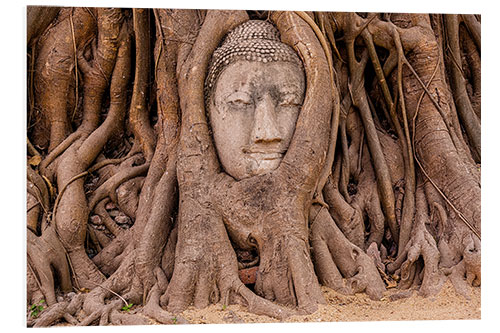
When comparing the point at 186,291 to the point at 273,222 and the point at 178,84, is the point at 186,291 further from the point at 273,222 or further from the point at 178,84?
the point at 178,84

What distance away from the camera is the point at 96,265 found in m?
3.68

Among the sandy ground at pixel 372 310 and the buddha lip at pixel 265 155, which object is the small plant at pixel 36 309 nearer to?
the sandy ground at pixel 372 310

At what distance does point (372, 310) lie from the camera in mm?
3250

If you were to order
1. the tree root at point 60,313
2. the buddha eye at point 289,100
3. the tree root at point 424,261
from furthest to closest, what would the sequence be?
1. the buddha eye at point 289,100
2. the tree root at point 424,261
3. the tree root at point 60,313

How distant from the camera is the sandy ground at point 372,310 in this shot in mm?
3096

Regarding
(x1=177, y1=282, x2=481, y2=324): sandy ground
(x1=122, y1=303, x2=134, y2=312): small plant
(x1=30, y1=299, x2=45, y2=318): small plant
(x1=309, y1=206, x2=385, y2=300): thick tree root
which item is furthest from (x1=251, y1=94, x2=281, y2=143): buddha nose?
(x1=30, y1=299, x2=45, y2=318): small plant

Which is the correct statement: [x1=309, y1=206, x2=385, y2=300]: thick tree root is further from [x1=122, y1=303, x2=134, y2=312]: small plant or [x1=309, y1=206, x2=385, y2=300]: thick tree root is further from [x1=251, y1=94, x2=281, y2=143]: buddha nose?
[x1=122, y1=303, x2=134, y2=312]: small plant

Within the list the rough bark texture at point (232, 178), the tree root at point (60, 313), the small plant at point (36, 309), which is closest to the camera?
the tree root at point (60, 313)

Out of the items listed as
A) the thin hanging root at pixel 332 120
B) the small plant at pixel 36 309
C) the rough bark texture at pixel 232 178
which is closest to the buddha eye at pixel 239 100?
the rough bark texture at pixel 232 178

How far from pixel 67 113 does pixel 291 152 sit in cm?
187

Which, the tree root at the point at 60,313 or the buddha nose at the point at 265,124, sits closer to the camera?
the tree root at the point at 60,313

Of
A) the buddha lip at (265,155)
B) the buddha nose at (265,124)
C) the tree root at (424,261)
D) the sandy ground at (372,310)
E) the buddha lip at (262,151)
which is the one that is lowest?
the sandy ground at (372,310)

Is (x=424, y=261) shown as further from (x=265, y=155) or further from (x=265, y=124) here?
(x=265, y=124)

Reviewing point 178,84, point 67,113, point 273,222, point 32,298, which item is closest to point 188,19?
point 178,84
